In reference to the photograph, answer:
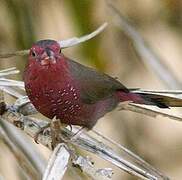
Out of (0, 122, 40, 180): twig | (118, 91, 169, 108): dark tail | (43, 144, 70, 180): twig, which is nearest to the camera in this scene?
(43, 144, 70, 180): twig

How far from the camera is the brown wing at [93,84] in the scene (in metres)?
3.35

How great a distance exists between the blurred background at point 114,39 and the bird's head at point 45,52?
0.73m

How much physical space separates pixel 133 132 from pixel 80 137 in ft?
5.17

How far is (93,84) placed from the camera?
11.3 feet

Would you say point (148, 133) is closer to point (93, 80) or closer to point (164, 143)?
point (164, 143)

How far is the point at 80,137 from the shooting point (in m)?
2.84

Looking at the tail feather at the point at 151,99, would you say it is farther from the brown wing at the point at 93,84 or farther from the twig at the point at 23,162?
the twig at the point at 23,162

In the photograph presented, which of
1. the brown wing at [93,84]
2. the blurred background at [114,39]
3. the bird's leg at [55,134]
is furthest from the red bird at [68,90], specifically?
the blurred background at [114,39]

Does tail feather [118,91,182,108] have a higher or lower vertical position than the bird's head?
lower

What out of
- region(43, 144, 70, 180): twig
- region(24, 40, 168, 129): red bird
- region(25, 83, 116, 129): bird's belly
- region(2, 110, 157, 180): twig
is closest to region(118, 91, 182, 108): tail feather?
region(24, 40, 168, 129): red bird

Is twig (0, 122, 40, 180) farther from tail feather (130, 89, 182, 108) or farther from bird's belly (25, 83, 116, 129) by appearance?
tail feather (130, 89, 182, 108)

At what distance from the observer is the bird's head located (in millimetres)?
3064

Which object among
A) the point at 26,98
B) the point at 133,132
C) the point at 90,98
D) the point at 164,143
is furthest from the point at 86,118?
the point at 164,143

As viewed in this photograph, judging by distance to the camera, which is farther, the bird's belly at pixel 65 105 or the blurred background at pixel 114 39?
A: the blurred background at pixel 114 39
